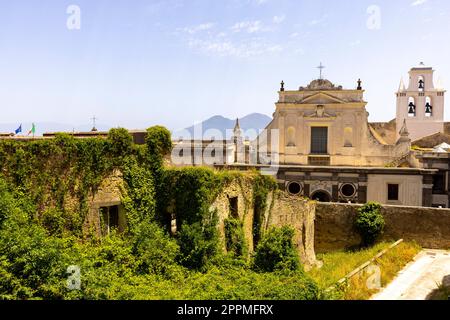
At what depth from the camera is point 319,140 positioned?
3734 cm

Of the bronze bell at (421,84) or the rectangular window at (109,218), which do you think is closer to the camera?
the rectangular window at (109,218)

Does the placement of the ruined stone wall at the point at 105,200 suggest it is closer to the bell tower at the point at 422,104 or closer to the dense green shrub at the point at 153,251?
the dense green shrub at the point at 153,251

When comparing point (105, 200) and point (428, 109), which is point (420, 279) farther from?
point (428, 109)

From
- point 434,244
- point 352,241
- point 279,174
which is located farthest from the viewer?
point 279,174

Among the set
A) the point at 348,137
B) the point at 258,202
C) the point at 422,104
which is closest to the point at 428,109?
the point at 422,104

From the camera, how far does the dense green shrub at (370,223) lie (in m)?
23.0

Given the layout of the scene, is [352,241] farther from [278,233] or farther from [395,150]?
[395,150]

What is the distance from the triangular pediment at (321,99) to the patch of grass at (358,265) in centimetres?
1729

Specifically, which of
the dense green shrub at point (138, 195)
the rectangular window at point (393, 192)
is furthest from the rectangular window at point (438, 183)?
the dense green shrub at point (138, 195)

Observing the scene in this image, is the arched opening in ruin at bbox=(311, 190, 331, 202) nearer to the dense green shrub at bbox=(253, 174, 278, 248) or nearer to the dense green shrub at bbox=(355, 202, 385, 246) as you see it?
the dense green shrub at bbox=(355, 202, 385, 246)

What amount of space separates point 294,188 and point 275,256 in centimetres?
1852

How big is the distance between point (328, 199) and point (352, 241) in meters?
8.30

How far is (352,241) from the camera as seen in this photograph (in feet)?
78.4
